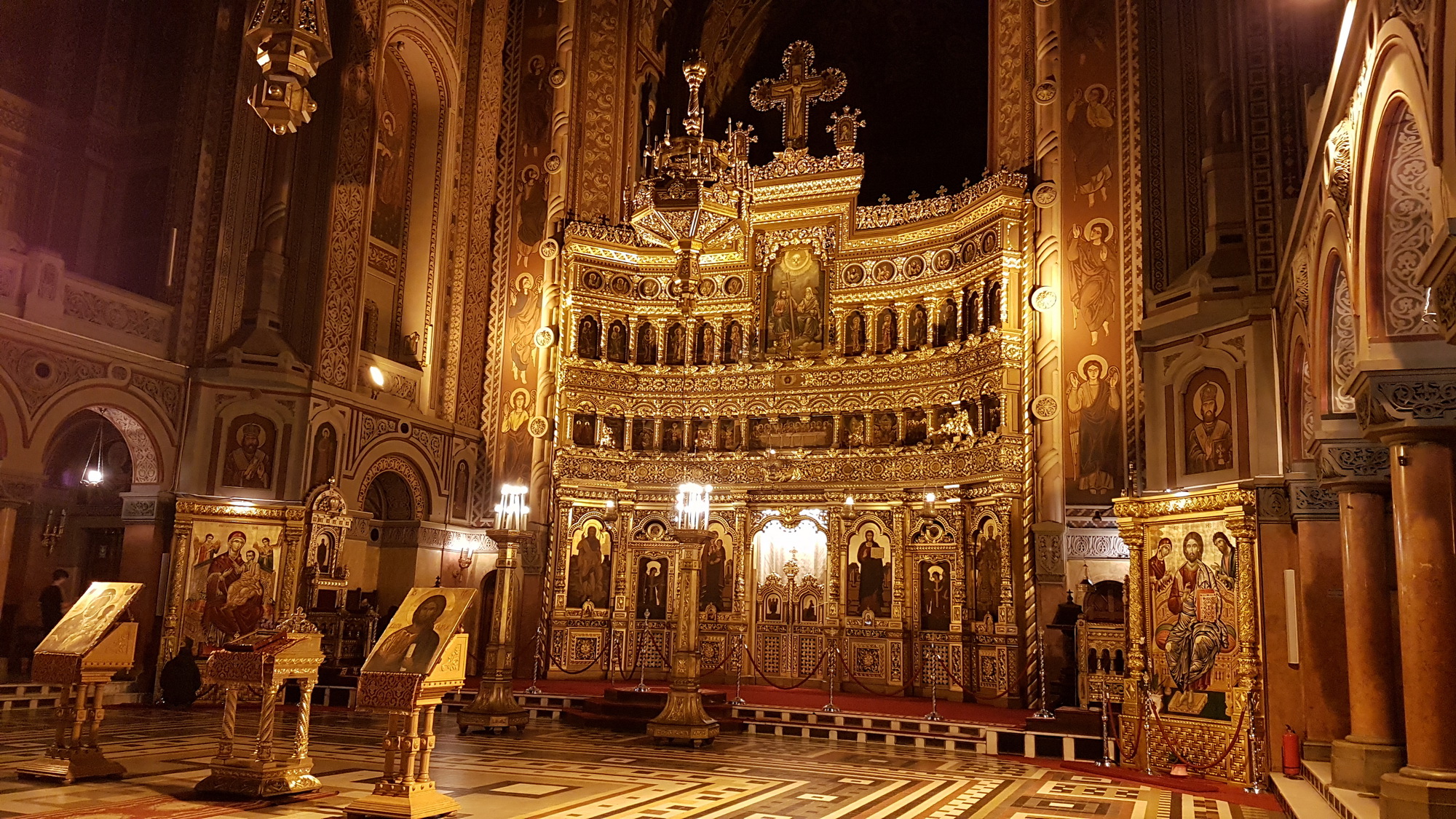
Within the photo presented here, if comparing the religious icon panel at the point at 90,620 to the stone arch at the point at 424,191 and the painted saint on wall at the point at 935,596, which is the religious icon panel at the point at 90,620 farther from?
the painted saint on wall at the point at 935,596

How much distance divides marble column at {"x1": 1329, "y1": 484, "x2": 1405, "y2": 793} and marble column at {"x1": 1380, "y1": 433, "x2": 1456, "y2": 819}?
166 cm

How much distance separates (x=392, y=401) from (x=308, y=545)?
2885 millimetres

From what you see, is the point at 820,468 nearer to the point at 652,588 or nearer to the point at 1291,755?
the point at 652,588

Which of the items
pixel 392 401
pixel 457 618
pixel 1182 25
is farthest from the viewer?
pixel 392 401

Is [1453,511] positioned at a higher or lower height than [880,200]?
lower

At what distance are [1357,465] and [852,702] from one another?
28.2ft

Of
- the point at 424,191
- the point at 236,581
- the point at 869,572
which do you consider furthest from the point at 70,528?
the point at 869,572

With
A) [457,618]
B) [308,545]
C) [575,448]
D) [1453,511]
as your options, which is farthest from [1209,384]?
[308,545]

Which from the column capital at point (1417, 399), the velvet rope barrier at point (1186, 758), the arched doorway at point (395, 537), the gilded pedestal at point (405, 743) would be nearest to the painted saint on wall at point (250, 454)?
the arched doorway at point (395, 537)

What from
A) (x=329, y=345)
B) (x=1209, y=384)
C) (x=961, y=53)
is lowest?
(x=1209, y=384)

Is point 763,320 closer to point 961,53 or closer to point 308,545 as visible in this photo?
point 961,53

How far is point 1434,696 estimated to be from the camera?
250 inches

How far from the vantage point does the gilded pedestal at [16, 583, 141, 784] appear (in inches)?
321

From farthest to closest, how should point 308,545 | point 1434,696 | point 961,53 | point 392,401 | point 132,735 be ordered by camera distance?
point 961,53 < point 392,401 < point 308,545 < point 132,735 < point 1434,696
